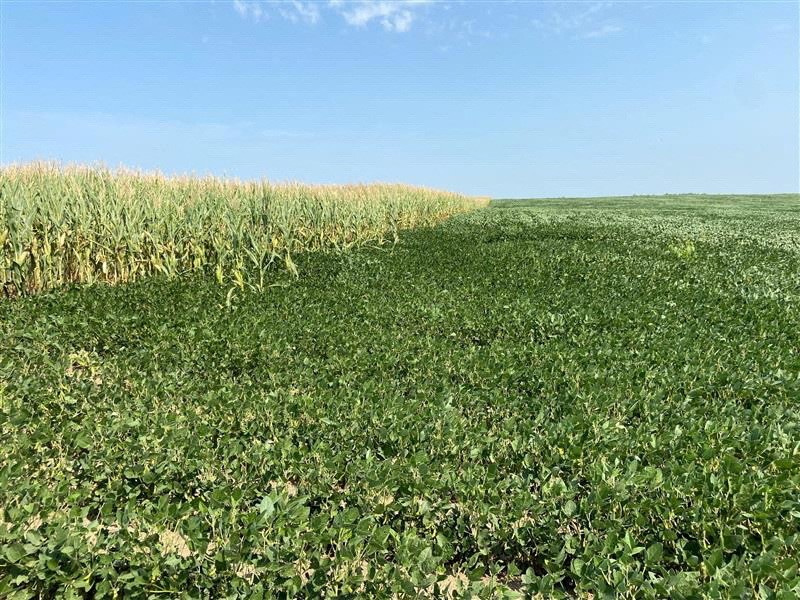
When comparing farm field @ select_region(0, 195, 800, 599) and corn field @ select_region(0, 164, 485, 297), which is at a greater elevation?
corn field @ select_region(0, 164, 485, 297)

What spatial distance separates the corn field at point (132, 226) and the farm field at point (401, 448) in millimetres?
1434

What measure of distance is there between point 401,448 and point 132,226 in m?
8.26

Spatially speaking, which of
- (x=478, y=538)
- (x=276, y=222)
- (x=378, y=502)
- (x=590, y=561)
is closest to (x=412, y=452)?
(x=378, y=502)

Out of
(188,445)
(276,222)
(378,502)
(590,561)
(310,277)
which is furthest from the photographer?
(276,222)

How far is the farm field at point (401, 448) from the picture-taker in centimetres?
254

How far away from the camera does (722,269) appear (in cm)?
1078

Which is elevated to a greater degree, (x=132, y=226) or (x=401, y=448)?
(x=132, y=226)

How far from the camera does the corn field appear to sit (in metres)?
9.04

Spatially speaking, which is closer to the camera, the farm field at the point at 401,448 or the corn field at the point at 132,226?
the farm field at the point at 401,448

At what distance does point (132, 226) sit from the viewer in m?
9.94

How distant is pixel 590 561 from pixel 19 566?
8.63 ft

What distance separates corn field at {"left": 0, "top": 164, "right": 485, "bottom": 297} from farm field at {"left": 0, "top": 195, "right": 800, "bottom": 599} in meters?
1.43

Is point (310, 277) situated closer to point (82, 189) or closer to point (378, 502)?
point (82, 189)

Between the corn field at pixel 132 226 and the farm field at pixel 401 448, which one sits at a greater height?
the corn field at pixel 132 226
